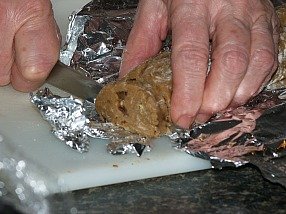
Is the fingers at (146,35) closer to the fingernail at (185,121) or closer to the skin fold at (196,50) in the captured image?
the skin fold at (196,50)

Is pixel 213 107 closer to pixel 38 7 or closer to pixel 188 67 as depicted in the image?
pixel 188 67

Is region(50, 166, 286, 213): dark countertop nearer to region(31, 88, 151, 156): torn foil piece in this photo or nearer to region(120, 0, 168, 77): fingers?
region(31, 88, 151, 156): torn foil piece

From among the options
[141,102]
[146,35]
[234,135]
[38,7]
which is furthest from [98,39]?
[234,135]

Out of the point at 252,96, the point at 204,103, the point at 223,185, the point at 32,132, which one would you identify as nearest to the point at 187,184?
the point at 223,185

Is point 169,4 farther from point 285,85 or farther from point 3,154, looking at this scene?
point 3,154

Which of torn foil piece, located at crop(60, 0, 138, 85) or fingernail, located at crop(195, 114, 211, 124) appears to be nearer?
fingernail, located at crop(195, 114, 211, 124)

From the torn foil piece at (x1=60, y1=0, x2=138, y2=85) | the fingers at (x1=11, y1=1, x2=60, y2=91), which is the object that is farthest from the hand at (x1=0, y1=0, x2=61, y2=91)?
the torn foil piece at (x1=60, y1=0, x2=138, y2=85)
